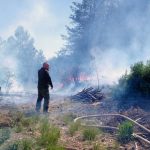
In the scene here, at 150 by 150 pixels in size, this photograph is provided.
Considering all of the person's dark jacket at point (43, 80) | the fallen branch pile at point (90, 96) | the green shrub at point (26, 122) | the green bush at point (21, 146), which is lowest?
the green bush at point (21, 146)

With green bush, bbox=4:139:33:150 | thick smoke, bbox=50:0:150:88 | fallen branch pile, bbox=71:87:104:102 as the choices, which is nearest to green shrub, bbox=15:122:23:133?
green bush, bbox=4:139:33:150

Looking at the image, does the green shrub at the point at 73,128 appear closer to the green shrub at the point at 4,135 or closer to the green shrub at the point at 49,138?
the green shrub at the point at 49,138

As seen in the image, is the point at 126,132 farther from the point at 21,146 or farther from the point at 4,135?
the point at 4,135

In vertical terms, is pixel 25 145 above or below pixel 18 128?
below

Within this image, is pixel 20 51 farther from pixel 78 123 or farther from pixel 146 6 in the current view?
pixel 78 123

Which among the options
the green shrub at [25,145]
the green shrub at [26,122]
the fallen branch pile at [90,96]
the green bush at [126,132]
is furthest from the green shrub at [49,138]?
the fallen branch pile at [90,96]

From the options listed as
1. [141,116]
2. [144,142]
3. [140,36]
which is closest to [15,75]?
[140,36]

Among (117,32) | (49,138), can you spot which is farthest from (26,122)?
(117,32)

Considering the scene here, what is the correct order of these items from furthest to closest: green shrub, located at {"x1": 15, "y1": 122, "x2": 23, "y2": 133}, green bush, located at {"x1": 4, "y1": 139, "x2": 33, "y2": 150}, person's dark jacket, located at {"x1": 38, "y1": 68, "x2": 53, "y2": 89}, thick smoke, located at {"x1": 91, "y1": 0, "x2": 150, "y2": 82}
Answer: thick smoke, located at {"x1": 91, "y1": 0, "x2": 150, "y2": 82} < person's dark jacket, located at {"x1": 38, "y1": 68, "x2": 53, "y2": 89} < green shrub, located at {"x1": 15, "y1": 122, "x2": 23, "y2": 133} < green bush, located at {"x1": 4, "y1": 139, "x2": 33, "y2": 150}

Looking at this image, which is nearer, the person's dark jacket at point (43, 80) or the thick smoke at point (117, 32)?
the person's dark jacket at point (43, 80)

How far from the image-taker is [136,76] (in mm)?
15469

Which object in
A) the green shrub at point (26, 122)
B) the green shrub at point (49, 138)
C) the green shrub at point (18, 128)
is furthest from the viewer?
Answer: the green shrub at point (26, 122)

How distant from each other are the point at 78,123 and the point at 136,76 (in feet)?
21.8

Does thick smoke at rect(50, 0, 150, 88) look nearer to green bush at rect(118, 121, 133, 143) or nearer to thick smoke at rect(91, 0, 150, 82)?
thick smoke at rect(91, 0, 150, 82)
